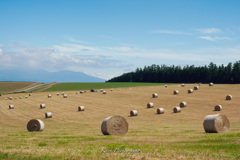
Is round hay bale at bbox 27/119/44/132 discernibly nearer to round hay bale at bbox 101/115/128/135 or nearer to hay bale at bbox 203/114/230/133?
round hay bale at bbox 101/115/128/135

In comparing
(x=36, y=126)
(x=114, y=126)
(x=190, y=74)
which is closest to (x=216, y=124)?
(x=114, y=126)

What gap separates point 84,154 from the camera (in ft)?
37.0

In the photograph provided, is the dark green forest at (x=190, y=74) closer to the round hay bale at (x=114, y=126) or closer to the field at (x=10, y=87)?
the field at (x=10, y=87)

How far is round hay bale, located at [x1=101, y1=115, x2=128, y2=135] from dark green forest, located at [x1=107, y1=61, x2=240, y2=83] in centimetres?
10639

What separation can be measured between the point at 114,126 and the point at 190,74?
12201 cm

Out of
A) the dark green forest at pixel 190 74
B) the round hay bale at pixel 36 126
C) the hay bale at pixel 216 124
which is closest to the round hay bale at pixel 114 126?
the hay bale at pixel 216 124

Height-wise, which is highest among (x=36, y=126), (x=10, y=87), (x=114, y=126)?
(x=10, y=87)

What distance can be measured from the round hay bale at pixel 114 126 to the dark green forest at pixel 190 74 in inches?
4188

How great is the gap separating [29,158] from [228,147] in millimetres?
8693

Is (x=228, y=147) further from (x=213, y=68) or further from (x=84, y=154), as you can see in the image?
(x=213, y=68)

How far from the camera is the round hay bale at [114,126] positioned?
20.8 m

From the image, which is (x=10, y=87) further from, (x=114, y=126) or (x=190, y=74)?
(x=114, y=126)

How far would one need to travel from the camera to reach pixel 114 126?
21.2 m

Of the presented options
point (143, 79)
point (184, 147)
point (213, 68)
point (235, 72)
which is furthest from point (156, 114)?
point (143, 79)
